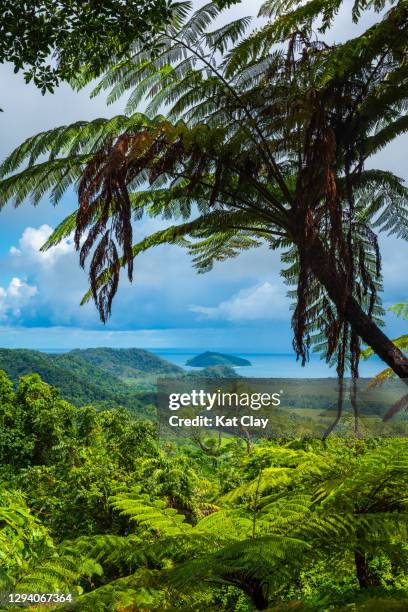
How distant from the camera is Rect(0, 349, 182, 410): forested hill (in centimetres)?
1304

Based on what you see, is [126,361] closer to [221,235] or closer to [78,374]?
[78,374]

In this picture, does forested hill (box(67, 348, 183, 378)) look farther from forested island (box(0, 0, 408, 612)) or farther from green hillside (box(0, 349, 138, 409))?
forested island (box(0, 0, 408, 612))

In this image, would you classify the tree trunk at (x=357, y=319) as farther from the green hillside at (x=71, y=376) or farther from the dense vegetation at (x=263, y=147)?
the green hillside at (x=71, y=376)

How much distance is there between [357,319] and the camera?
5.54m

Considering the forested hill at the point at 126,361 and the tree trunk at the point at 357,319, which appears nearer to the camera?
the tree trunk at the point at 357,319

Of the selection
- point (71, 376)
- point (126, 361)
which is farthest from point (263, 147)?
point (126, 361)

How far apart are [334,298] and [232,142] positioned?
1665 mm

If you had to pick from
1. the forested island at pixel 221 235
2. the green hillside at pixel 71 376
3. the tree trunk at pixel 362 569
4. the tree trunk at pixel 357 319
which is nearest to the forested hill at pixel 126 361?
the green hillside at pixel 71 376

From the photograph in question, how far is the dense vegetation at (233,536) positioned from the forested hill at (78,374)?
6830 mm

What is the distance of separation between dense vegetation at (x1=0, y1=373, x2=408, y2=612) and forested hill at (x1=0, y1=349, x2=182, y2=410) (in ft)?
22.4

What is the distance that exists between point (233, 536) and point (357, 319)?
11.1 feet

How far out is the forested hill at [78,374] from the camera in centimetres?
1304

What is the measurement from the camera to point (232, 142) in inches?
227

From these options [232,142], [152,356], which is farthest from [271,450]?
[152,356]
